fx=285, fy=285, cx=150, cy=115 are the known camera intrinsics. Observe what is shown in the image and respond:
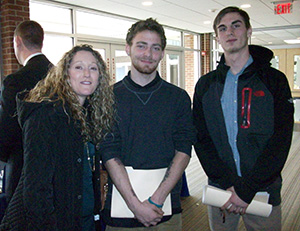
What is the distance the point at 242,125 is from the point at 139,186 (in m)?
0.72

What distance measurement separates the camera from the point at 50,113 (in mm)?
1374

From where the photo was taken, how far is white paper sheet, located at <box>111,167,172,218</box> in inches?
63.2

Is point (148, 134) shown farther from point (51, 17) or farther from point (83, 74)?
point (51, 17)

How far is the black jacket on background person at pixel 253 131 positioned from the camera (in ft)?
5.41

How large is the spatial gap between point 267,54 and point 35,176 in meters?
1.51

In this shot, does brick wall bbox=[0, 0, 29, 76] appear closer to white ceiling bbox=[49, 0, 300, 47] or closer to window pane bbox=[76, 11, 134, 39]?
white ceiling bbox=[49, 0, 300, 47]

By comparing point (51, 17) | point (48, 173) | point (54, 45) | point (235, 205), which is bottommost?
point (235, 205)

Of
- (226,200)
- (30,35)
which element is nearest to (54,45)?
(30,35)

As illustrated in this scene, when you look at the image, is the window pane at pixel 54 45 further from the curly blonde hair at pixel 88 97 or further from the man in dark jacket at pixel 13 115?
the curly blonde hair at pixel 88 97

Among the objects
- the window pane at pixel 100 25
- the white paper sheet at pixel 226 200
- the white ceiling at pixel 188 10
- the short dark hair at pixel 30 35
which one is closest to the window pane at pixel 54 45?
the window pane at pixel 100 25

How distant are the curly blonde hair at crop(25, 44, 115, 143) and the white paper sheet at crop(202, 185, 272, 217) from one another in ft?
2.21

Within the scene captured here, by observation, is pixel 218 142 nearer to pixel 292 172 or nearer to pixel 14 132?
pixel 14 132

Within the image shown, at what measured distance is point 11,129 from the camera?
1.94 meters

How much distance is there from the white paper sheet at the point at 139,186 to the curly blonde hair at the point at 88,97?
0.97 feet
